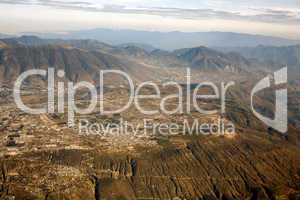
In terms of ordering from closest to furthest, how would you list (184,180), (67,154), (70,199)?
(70,199), (184,180), (67,154)

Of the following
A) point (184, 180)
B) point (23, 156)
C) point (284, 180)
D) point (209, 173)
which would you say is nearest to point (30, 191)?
point (23, 156)

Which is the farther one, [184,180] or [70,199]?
[184,180]

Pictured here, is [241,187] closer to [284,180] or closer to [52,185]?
[284,180]

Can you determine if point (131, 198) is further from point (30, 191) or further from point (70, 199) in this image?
point (30, 191)

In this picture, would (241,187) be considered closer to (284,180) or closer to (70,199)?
(284,180)

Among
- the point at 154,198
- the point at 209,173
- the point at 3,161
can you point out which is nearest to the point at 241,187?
the point at 209,173

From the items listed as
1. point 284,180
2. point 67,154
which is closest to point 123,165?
point 67,154

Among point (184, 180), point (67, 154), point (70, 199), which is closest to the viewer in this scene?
point (70, 199)

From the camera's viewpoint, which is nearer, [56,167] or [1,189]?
[1,189]
